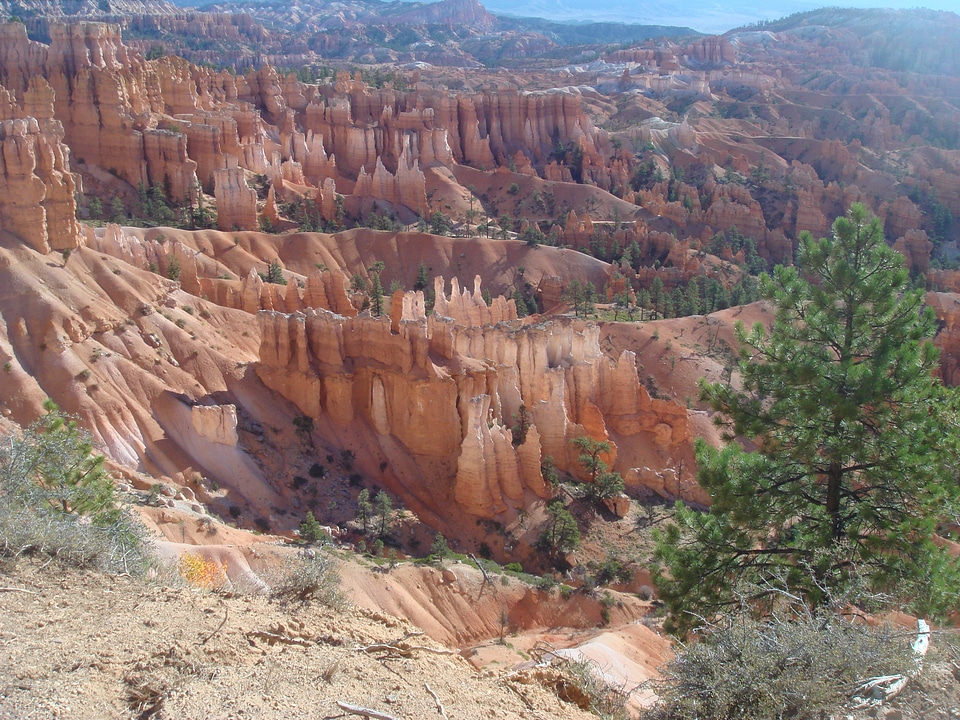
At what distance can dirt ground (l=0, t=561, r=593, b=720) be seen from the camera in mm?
8039

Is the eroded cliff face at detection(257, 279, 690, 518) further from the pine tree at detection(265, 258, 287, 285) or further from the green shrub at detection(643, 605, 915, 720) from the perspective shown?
the green shrub at detection(643, 605, 915, 720)

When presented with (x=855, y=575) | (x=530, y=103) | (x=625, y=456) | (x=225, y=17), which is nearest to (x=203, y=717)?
(x=855, y=575)

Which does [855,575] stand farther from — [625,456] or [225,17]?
[225,17]

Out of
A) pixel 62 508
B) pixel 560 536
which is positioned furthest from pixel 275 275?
pixel 62 508

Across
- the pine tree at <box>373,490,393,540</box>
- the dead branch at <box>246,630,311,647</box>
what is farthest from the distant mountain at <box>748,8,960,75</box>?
the dead branch at <box>246,630,311,647</box>

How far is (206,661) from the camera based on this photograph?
29.2 feet

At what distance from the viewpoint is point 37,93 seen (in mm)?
53031

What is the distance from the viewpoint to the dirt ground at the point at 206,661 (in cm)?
804

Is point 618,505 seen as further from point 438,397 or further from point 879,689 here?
point 879,689

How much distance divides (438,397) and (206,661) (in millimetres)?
22983

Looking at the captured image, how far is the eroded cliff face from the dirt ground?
63.4 ft

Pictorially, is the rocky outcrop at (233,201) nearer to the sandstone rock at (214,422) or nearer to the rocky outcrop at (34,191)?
the rocky outcrop at (34,191)

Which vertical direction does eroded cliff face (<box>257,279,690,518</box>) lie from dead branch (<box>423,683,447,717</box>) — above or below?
below

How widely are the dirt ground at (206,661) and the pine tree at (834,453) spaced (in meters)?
3.65
